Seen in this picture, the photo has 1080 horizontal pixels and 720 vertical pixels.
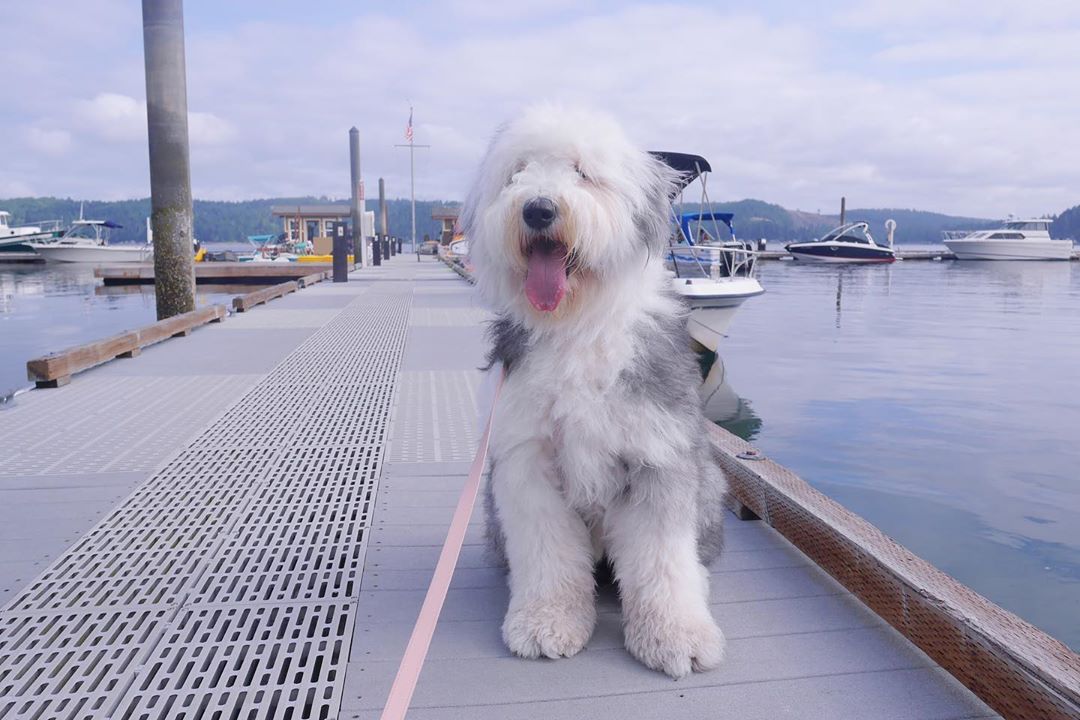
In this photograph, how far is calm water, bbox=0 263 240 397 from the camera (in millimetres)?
12078

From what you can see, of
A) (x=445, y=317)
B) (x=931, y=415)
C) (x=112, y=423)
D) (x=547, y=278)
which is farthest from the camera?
(x=445, y=317)

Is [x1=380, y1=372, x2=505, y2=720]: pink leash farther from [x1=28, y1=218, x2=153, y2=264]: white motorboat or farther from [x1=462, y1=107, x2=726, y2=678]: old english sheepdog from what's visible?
[x1=28, y1=218, x2=153, y2=264]: white motorboat

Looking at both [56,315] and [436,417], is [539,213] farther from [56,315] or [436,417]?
[56,315]

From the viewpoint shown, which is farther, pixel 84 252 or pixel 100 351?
pixel 84 252

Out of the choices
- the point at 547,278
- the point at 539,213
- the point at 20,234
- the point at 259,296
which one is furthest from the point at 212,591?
the point at 20,234

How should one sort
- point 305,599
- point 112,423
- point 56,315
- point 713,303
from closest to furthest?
point 305,599
point 112,423
point 713,303
point 56,315

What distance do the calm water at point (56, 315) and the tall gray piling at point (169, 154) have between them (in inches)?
85.0

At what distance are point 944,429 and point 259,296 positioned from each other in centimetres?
1063

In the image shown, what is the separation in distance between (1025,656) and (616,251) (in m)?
1.43

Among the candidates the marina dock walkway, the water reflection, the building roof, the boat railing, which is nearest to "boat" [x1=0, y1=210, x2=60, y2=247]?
the building roof

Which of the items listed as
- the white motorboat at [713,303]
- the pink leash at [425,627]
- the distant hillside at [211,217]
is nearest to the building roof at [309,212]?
the distant hillside at [211,217]

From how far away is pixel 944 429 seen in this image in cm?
780

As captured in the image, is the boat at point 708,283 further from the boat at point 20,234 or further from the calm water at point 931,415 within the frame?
the boat at point 20,234

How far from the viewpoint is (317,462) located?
14.3 ft
